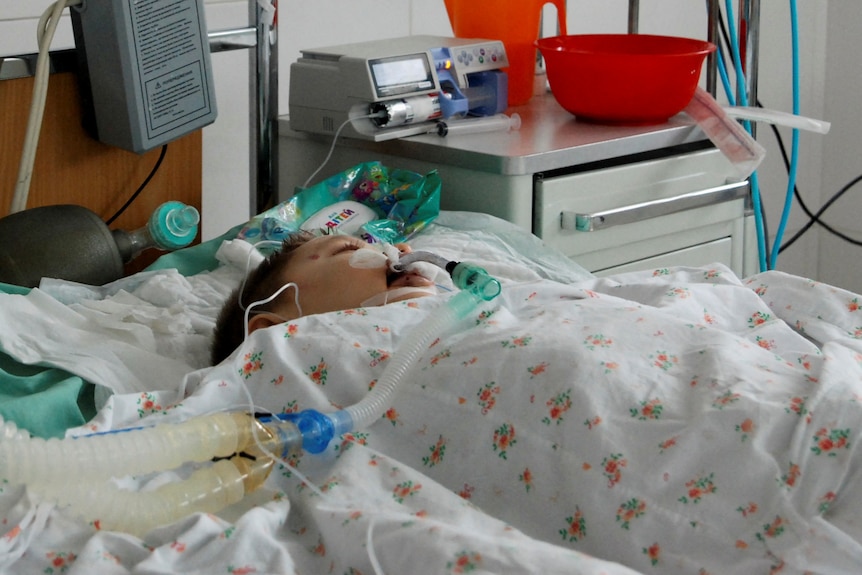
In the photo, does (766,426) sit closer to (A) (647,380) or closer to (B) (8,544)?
(A) (647,380)

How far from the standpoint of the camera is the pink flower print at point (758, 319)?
1.41 metres

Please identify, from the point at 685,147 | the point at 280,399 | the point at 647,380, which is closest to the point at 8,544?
the point at 280,399

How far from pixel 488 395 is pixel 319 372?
204 mm

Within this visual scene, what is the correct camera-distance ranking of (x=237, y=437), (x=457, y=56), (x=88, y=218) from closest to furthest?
(x=237, y=437)
(x=88, y=218)
(x=457, y=56)

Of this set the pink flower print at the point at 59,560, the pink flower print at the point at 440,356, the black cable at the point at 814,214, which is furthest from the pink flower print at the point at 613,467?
the black cable at the point at 814,214

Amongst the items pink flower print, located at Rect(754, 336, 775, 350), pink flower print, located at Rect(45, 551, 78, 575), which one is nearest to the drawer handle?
pink flower print, located at Rect(754, 336, 775, 350)

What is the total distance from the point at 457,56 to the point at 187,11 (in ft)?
1.62

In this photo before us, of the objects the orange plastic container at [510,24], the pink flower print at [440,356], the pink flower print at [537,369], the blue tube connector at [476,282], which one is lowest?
the pink flower print at [440,356]

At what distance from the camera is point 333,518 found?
3.23 feet

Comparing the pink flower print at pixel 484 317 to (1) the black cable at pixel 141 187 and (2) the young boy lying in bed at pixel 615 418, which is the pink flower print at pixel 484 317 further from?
(1) the black cable at pixel 141 187

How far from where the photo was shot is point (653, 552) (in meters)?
0.98

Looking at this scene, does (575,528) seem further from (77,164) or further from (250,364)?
(77,164)

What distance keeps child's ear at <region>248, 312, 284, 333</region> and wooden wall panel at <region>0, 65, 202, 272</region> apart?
560 millimetres

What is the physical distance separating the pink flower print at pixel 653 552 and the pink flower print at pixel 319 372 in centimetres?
40
